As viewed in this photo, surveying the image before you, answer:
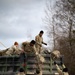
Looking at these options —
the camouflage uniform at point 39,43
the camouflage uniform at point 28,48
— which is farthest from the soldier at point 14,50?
the camouflage uniform at point 39,43

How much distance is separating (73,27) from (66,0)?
2.46 m

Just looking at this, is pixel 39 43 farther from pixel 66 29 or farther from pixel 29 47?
pixel 66 29

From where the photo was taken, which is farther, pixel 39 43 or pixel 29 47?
pixel 39 43

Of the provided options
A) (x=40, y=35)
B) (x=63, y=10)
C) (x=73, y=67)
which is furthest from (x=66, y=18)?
(x=40, y=35)

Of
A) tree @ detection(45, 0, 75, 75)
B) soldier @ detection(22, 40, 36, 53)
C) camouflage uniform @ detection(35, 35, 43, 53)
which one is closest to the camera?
soldier @ detection(22, 40, 36, 53)

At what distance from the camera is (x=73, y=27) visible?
32312 millimetres

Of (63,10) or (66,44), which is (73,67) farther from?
(63,10)

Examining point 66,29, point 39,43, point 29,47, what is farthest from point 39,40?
point 66,29

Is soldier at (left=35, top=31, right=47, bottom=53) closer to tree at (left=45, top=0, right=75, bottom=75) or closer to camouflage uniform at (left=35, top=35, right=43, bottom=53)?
camouflage uniform at (left=35, top=35, right=43, bottom=53)

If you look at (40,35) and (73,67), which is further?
(73,67)

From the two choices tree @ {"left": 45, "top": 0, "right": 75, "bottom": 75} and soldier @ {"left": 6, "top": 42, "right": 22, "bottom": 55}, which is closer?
soldier @ {"left": 6, "top": 42, "right": 22, "bottom": 55}

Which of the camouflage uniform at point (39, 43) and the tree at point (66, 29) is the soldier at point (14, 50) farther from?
the tree at point (66, 29)

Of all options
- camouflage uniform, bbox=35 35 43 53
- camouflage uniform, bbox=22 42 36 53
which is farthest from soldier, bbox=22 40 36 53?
camouflage uniform, bbox=35 35 43 53

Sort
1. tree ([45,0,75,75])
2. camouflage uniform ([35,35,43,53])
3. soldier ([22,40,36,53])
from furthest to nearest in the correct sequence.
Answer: tree ([45,0,75,75])
camouflage uniform ([35,35,43,53])
soldier ([22,40,36,53])
